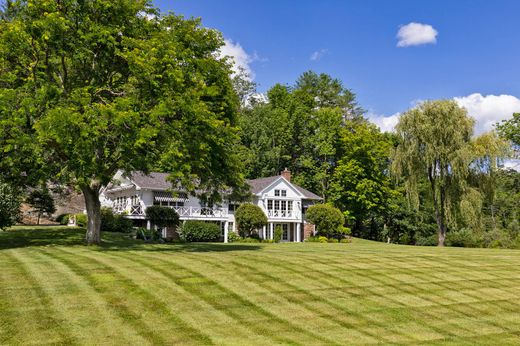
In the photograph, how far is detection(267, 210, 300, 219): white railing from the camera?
1906 inches

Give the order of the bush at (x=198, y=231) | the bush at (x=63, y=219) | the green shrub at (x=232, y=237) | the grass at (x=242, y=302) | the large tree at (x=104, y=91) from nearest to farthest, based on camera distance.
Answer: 1. the grass at (x=242, y=302)
2. the large tree at (x=104, y=91)
3. the bush at (x=198, y=231)
4. the green shrub at (x=232, y=237)
5. the bush at (x=63, y=219)

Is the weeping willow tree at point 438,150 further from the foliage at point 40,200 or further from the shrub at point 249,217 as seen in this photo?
the foliage at point 40,200

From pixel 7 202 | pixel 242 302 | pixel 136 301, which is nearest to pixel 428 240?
pixel 7 202

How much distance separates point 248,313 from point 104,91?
14.4 m

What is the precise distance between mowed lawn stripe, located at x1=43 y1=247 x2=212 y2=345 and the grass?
1.0 inches

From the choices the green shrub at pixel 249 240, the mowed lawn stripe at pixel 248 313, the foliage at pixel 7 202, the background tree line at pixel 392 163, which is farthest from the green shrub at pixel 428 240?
the mowed lawn stripe at pixel 248 313

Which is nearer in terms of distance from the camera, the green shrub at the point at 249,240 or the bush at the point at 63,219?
the green shrub at the point at 249,240

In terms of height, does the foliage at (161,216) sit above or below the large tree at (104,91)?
below

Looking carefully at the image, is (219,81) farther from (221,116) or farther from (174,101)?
(174,101)

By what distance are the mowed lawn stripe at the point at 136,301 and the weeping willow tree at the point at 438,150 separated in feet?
104

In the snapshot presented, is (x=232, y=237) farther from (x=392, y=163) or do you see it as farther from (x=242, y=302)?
(x=242, y=302)

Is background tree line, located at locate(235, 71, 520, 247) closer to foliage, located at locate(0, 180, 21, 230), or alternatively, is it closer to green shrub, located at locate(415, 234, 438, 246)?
green shrub, located at locate(415, 234, 438, 246)

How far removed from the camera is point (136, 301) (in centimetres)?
1155

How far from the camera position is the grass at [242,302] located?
9.96 meters
